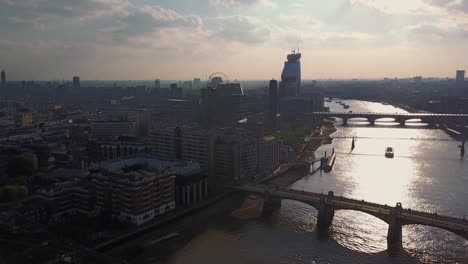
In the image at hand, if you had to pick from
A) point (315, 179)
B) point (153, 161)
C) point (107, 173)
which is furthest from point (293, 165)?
point (107, 173)

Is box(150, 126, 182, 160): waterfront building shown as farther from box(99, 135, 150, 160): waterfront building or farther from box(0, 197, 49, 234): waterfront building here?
box(0, 197, 49, 234): waterfront building

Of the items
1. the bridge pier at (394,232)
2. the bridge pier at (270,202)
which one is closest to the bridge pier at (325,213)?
the bridge pier at (394,232)

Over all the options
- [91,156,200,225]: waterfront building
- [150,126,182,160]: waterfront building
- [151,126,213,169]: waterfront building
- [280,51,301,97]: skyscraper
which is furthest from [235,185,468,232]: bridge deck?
[280,51,301,97]: skyscraper

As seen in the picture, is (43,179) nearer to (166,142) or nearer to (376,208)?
(166,142)

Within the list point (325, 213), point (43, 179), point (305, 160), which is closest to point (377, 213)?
point (325, 213)

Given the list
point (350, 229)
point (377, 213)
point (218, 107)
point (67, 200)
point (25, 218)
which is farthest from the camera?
point (218, 107)

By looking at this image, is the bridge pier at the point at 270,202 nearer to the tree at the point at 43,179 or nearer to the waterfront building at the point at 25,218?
the waterfront building at the point at 25,218
